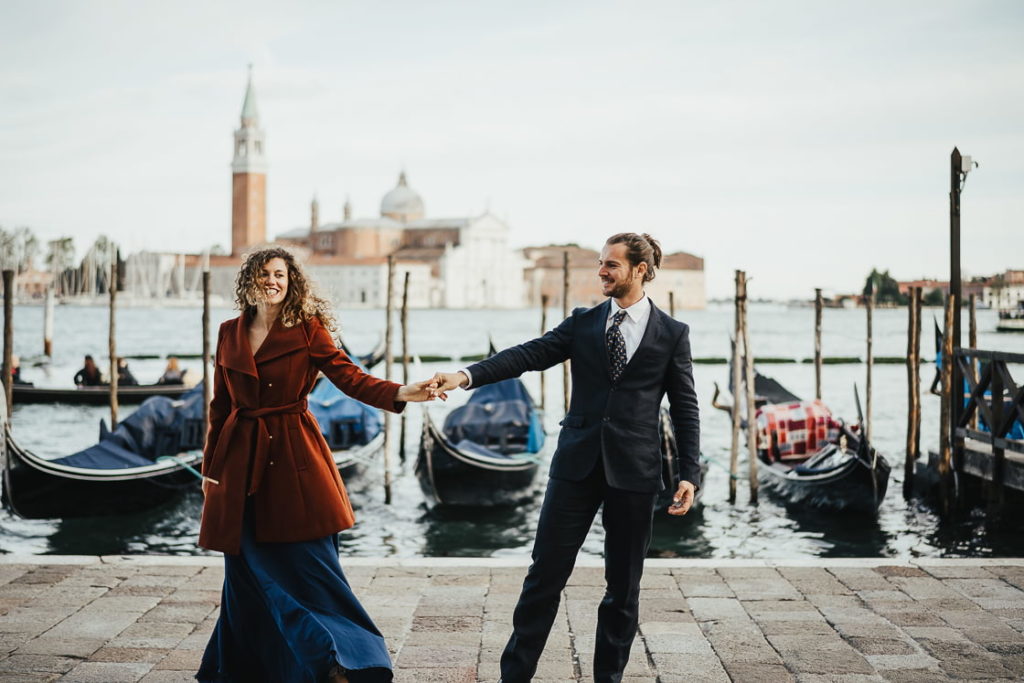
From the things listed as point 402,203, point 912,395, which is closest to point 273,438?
point 912,395

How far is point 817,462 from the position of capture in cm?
705

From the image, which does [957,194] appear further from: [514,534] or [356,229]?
[356,229]

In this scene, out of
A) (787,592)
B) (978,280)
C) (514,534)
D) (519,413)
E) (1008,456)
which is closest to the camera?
(787,592)

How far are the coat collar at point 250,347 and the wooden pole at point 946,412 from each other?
480 cm

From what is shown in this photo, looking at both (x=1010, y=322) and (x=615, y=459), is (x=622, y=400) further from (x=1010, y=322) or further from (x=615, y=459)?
(x=1010, y=322)

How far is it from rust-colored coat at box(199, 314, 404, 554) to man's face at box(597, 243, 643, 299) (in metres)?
0.50

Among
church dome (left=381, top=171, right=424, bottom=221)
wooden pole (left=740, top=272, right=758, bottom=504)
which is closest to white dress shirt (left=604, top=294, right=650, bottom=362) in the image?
wooden pole (left=740, top=272, right=758, bottom=504)

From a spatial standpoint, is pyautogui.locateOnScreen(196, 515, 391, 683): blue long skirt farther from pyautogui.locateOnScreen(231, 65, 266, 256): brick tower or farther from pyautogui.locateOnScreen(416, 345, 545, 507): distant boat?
pyautogui.locateOnScreen(231, 65, 266, 256): brick tower

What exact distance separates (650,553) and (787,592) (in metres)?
2.69

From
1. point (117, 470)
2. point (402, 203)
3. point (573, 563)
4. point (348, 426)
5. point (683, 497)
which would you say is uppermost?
point (402, 203)

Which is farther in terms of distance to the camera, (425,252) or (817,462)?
(425,252)

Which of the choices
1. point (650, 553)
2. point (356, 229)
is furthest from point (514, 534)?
point (356, 229)

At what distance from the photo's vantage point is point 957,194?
603 cm

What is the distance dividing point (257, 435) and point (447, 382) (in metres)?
0.42
